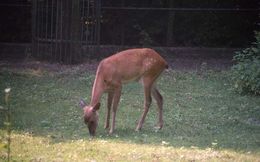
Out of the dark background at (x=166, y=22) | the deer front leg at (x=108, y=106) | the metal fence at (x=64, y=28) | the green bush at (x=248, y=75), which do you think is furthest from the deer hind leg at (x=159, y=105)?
the dark background at (x=166, y=22)

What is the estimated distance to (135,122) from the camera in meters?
11.2

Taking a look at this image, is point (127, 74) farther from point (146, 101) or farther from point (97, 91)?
point (97, 91)

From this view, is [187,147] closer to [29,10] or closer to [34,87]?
[34,87]

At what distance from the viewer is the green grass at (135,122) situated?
842 centimetres

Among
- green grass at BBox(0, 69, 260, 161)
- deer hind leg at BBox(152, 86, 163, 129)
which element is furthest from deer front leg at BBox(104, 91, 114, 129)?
deer hind leg at BBox(152, 86, 163, 129)

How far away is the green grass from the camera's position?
8.42 metres

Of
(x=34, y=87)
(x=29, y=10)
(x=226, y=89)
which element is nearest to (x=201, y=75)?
(x=226, y=89)

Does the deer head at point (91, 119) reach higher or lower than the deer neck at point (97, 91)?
lower

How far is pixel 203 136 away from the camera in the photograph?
9.98 m

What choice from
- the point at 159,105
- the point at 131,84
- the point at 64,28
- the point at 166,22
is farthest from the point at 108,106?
the point at 166,22

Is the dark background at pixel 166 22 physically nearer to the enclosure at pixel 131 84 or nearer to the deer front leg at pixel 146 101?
the enclosure at pixel 131 84

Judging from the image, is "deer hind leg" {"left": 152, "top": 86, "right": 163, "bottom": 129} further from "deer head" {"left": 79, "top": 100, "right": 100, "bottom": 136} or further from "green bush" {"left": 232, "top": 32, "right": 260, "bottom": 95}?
"green bush" {"left": 232, "top": 32, "right": 260, "bottom": 95}

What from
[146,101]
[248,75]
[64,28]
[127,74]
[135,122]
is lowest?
[135,122]

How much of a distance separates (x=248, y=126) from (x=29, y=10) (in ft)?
40.0
